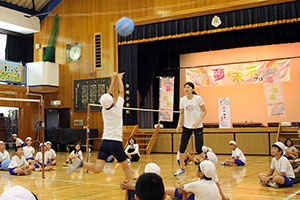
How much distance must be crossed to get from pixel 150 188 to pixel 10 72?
54.7 ft

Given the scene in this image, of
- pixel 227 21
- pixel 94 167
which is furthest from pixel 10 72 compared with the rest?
pixel 94 167

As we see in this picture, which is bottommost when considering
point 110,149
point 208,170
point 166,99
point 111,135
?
point 208,170

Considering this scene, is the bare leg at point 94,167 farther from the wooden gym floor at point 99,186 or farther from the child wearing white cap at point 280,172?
the child wearing white cap at point 280,172

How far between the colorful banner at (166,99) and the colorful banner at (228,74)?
4.00 feet

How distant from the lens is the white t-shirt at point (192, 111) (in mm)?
6637

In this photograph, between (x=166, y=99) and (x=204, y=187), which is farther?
(x=166, y=99)

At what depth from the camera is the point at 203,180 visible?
357cm

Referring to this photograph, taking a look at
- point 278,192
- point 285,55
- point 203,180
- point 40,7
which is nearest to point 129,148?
point 278,192

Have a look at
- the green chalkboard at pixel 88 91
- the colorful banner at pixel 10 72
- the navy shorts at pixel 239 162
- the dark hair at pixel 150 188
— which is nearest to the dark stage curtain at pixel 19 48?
the colorful banner at pixel 10 72

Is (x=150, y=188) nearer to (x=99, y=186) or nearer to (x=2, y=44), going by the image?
(x=99, y=186)

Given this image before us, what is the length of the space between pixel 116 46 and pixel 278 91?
7266mm

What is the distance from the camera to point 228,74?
1620cm

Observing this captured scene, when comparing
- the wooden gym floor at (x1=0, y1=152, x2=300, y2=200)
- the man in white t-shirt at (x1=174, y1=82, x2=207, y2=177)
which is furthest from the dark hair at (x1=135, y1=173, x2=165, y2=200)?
the man in white t-shirt at (x1=174, y1=82, x2=207, y2=177)

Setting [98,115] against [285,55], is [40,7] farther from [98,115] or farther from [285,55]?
[285,55]
